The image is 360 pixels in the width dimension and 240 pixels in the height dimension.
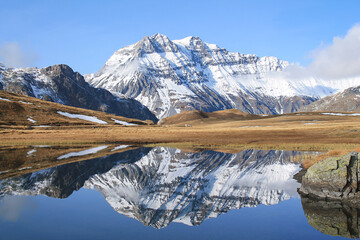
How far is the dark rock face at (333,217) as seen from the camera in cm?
1892

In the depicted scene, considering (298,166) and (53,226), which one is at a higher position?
(298,166)

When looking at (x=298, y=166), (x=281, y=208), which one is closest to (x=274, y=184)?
(x=281, y=208)

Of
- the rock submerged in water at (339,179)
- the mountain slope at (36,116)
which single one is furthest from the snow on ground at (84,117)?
the rock submerged in water at (339,179)

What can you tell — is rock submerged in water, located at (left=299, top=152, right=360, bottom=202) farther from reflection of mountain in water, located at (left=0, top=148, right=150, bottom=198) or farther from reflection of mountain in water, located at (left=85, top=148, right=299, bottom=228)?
reflection of mountain in water, located at (left=0, top=148, right=150, bottom=198)

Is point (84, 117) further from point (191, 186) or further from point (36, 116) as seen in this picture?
point (191, 186)

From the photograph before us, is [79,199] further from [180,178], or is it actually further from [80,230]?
[180,178]

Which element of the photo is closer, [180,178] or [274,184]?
[274,184]

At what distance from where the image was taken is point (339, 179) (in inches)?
918

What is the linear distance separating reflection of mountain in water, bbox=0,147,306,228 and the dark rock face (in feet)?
13.0

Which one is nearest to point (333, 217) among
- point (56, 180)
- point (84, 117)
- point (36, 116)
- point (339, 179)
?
point (339, 179)

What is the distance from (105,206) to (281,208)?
1306 cm

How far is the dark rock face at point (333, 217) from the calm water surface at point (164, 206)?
0.18 ft

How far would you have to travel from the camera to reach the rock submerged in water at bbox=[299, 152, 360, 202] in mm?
23150

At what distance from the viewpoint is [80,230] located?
19344 mm
